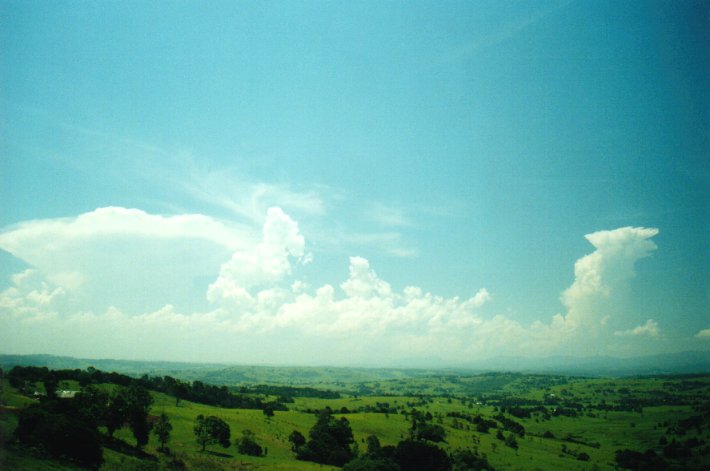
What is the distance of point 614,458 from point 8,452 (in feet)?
463

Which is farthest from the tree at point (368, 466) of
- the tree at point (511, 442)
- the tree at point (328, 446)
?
the tree at point (511, 442)

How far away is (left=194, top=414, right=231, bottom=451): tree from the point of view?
224 ft

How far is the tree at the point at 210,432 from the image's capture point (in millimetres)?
68375

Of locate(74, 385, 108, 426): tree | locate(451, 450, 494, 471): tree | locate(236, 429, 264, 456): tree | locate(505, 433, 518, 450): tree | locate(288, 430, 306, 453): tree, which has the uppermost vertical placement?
locate(74, 385, 108, 426): tree

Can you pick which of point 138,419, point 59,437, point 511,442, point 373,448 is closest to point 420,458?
point 373,448

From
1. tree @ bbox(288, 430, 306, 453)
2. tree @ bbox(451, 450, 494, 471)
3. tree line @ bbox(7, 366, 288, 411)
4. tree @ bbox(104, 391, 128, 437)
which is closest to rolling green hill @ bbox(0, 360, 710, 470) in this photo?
tree @ bbox(288, 430, 306, 453)

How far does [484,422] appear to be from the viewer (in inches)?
5679

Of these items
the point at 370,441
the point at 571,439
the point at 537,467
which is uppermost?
the point at 370,441

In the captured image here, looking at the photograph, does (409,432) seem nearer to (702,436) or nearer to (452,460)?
(452,460)

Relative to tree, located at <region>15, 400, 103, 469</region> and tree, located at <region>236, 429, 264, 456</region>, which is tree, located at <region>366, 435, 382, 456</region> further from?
tree, located at <region>15, 400, 103, 469</region>

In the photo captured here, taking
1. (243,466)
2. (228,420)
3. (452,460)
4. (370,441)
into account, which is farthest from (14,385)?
(452,460)

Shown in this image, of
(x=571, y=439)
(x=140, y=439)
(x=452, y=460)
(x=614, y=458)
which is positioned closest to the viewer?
(x=140, y=439)

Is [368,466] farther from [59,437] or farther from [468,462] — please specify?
[59,437]

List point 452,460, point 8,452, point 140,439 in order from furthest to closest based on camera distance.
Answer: point 452,460
point 140,439
point 8,452
